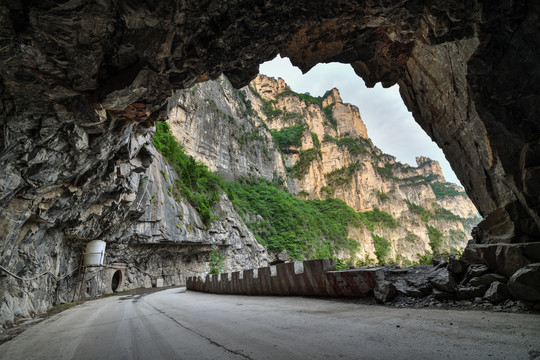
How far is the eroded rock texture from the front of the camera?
9.47ft

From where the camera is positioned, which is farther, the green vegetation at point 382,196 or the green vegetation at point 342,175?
the green vegetation at point 342,175

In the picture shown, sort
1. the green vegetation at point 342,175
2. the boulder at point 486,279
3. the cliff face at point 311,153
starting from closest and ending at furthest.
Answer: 1. the boulder at point 486,279
2. the cliff face at point 311,153
3. the green vegetation at point 342,175

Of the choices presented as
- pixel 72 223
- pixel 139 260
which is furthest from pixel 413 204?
pixel 72 223

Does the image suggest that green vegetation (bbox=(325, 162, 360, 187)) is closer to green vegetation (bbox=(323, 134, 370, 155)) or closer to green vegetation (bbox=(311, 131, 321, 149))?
green vegetation (bbox=(323, 134, 370, 155))

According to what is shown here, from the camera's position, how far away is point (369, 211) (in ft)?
183

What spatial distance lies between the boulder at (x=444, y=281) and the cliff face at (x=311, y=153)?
32.7 meters

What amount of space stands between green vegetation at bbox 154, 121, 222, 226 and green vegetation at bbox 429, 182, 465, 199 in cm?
9260

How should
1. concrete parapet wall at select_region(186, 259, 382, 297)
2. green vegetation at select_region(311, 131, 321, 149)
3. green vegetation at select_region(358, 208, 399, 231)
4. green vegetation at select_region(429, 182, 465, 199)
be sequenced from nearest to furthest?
concrete parapet wall at select_region(186, 259, 382, 297) → green vegetation at select_region(358, 208, 399, 231) → green vegetation at select_region(311, 131, 321, 149) → green vegetation at select_region(429, 182, 465, 199)

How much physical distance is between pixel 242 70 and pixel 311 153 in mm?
55364

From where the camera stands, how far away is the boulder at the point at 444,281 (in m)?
3.47

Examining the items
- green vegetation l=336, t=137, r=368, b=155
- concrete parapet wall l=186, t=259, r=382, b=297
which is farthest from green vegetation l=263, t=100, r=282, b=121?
concrete parapet wall l=186, t=259, r=382, b=297

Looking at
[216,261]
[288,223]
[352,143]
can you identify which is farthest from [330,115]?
[216,261]

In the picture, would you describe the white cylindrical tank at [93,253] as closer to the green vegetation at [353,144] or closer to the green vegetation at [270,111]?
the green vegetation at [270,111]

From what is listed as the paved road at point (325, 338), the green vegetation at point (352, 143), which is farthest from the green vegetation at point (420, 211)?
the paved road at point (325, 338)
